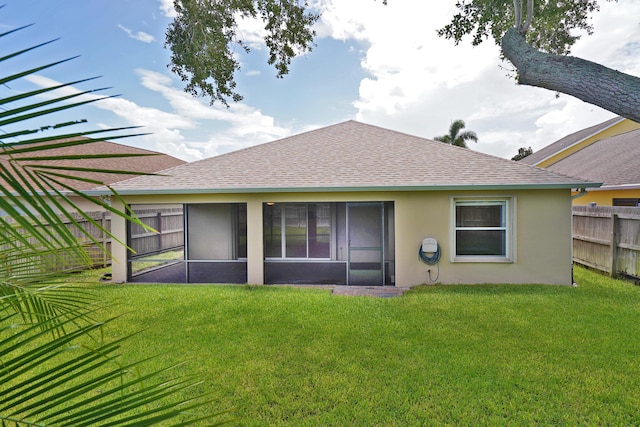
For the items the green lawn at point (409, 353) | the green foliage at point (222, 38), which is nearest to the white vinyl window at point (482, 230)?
the green lawn at point (409, 353)

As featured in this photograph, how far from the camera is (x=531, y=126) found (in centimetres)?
2234

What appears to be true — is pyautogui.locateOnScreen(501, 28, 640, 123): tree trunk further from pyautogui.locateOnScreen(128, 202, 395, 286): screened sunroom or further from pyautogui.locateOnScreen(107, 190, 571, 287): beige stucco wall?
pyautogui.locateOnScreen(128, 202, 395, 286): screened sunroom

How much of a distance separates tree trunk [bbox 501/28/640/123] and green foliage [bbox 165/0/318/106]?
5.37 meters

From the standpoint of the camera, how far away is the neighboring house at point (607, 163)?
1188 cm

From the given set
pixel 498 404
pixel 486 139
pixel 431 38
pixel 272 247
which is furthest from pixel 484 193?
pixel 486 139

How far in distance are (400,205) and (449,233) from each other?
1.45m

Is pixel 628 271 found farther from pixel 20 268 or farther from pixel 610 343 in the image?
pixel 20 268

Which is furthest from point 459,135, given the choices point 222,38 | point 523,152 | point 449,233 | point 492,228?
point 222,38

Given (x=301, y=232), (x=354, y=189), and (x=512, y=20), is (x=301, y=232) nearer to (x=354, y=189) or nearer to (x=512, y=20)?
(x=354, y=189)

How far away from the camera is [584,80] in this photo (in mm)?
4094

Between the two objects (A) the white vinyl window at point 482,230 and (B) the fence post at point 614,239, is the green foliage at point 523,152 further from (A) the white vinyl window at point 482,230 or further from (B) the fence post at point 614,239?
(A) the white vinyl window at point 482,230

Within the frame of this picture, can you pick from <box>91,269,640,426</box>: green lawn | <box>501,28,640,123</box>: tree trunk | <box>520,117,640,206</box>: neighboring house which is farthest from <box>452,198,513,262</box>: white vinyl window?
<box>501,28,640,123</box>: tree trunk

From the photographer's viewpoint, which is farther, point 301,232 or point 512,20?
point 301,232

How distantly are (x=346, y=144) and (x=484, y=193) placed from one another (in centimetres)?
507
